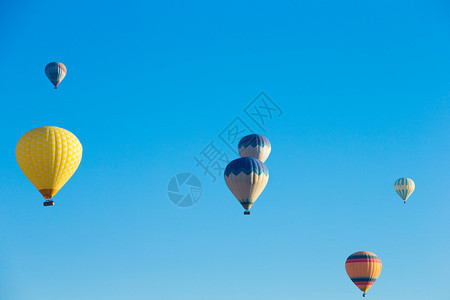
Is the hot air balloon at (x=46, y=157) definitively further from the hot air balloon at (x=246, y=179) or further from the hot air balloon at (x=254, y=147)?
the hot air balloon at (x=254, y=147)

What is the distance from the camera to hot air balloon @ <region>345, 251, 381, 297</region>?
7575 cm

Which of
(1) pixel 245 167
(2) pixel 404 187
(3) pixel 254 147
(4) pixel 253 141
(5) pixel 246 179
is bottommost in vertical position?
(5) pixel 246 179

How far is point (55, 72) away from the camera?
3452 inches

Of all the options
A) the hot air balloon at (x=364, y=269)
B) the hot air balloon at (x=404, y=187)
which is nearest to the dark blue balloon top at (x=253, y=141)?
the hot air balloon at (x=364, y=269)

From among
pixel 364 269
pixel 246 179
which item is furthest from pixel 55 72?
pixel 364 269

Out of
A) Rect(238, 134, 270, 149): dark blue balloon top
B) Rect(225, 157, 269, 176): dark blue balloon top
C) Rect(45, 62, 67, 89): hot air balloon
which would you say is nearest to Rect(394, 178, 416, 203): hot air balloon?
Rect(238, 134, 270, 149): dark blue balloon top

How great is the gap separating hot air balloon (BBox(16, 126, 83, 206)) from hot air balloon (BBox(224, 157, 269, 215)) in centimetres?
1472

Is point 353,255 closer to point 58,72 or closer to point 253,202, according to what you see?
point 253,202

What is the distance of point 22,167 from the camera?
60656 mm

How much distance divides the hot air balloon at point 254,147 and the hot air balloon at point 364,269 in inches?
Result: 569

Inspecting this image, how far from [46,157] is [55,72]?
30.3 m

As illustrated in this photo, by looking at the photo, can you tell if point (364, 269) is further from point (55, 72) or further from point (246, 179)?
point (55, 72)

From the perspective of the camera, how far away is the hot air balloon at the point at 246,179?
66.1 meters

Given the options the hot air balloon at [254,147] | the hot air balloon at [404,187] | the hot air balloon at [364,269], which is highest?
the hot air balloon at [404,187]
